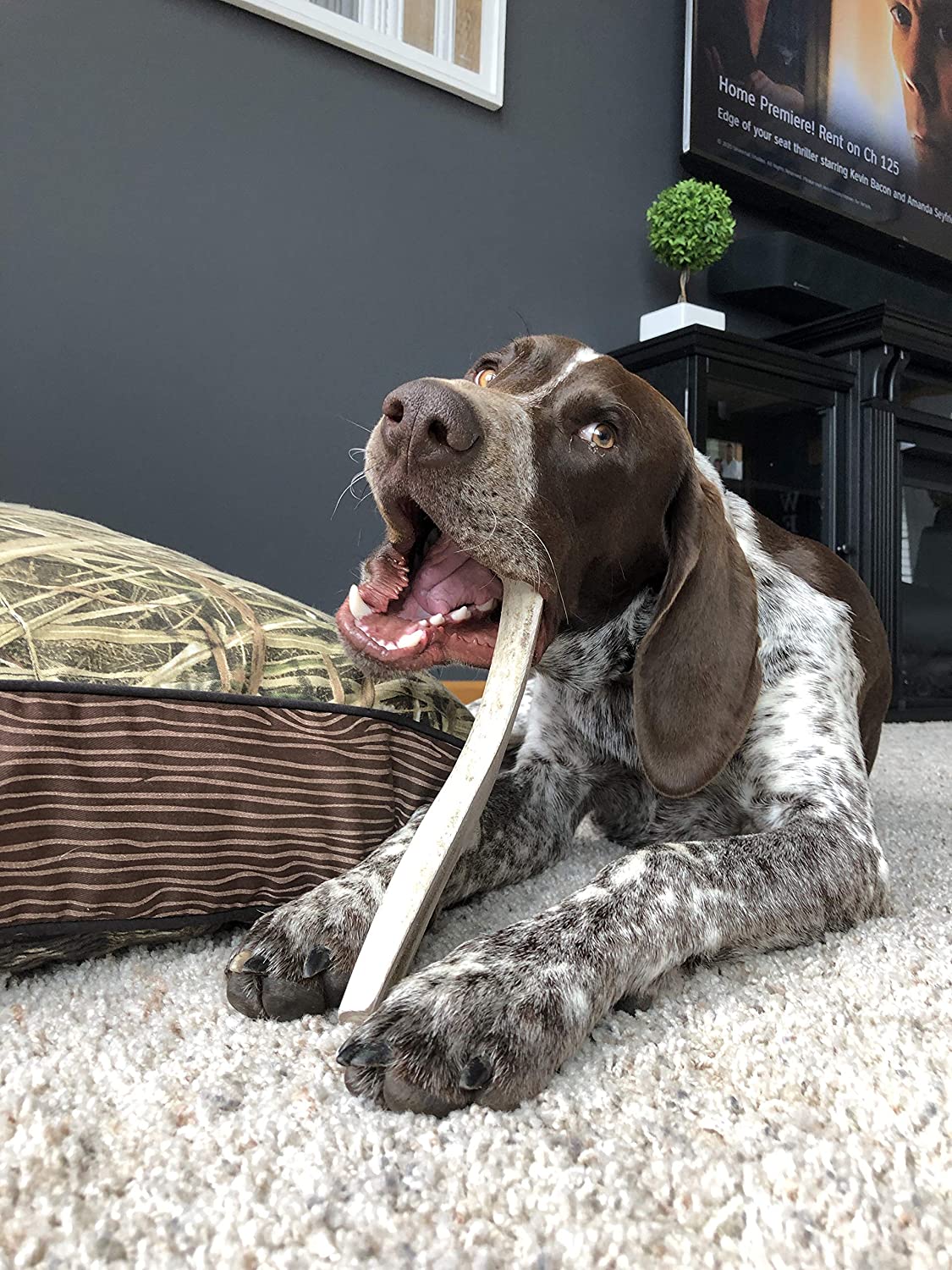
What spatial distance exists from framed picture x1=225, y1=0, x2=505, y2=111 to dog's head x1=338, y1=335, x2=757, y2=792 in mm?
2520

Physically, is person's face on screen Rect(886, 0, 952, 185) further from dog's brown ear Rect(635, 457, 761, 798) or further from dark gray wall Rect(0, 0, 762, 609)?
dog's brown ear Rect(635, 457, 761, 798)

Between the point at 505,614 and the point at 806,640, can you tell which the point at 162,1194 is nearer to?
the point at 505,614

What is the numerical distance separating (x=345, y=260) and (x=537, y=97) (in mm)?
1250

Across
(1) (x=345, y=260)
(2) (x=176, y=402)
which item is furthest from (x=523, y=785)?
(1) (x=345, y=260)

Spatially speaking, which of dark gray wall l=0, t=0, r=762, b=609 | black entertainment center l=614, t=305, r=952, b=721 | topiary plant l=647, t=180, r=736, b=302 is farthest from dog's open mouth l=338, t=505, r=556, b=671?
topiary plant l=647, t=180, r=736, b=302

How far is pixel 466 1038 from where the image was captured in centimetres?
85

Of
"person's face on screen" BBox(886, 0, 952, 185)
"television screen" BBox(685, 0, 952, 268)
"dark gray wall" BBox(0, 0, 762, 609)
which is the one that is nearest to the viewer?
"dark gray wall" BBox(0, 0, 762, 609)

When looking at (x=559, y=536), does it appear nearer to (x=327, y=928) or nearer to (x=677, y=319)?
(x=327, y=928)

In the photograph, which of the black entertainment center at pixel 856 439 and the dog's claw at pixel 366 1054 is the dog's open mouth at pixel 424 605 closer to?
the dog's claw at pixel 366 1054

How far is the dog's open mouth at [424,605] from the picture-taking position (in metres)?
1.27

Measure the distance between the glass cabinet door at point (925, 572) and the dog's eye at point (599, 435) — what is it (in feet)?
11.9

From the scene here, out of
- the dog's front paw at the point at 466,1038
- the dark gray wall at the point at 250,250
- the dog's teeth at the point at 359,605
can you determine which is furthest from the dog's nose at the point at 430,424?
the dark gray wall at the point at 250,250

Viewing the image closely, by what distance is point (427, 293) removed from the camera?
3697mm

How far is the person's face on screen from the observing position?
5191mm
